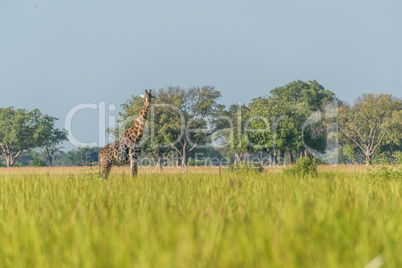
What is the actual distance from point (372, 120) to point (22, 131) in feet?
183

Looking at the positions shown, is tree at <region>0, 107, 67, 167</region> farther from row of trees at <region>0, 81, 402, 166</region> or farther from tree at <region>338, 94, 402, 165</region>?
tree at <region>338, 94, 402, 165</region>

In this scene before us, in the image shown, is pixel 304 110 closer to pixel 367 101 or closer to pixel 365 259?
pixel 367 101

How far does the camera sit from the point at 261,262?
9.30ft

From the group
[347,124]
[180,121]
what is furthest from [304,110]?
[180,121]

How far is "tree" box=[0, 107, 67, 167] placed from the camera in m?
62.9

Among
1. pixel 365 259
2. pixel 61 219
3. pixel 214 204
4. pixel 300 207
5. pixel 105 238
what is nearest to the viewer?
pixel 365 259

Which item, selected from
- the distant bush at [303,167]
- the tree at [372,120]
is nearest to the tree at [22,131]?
the tree at [372,120]

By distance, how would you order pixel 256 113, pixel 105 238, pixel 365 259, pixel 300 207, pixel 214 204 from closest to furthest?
1. pixel 365 259
2. pixel 105 238
3. pixel 300 207
4. pixel 214 204
5. pixel 256 113

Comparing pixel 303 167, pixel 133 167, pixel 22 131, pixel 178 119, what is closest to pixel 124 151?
pixel 133 167

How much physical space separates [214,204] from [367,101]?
62.1 metres

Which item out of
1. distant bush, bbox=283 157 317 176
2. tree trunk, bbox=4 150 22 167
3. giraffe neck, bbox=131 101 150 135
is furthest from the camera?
tree trunk, bbox=4 150 22 167

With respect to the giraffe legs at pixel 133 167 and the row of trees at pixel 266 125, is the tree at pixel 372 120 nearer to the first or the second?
the row of trees at pixel 266 125

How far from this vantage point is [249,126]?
58062mm

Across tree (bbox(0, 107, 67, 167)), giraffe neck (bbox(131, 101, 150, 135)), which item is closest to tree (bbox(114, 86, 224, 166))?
tree (bbox(0, 107, 67, 167))
